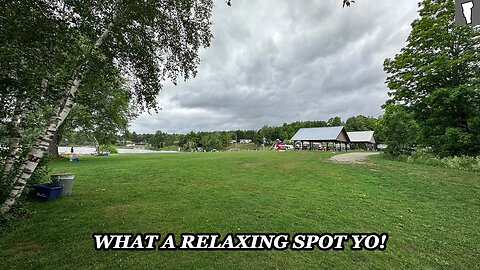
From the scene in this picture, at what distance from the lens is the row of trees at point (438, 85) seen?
49.0 ft

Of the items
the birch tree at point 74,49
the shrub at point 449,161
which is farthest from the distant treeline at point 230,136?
the birch tree at point 74,49

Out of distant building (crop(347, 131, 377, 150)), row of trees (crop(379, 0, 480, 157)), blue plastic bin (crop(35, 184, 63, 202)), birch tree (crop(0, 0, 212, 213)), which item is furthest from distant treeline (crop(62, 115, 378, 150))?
birch tree (crop(0, 0, 212, 213))

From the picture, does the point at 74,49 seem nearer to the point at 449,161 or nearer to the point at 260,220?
the point at 260,220

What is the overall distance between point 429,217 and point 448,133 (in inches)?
539

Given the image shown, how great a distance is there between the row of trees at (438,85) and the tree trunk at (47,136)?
1966 cm

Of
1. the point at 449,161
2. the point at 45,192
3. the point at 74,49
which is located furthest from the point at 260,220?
the point at 449,161

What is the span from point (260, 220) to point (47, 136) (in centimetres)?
505

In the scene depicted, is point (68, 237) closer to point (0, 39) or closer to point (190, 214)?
point (190, 214)

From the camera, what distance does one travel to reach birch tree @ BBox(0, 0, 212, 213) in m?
3.91

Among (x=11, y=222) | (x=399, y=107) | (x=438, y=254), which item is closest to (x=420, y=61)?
(x=399, y=107)

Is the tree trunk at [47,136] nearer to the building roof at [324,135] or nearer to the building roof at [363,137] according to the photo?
the building roof at [324,135]

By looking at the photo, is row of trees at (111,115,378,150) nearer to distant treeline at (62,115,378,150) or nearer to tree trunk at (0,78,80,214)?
distant treeline at (62,115,378,150)

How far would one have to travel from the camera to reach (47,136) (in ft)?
15.8

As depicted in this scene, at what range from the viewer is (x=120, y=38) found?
17.5 feet
